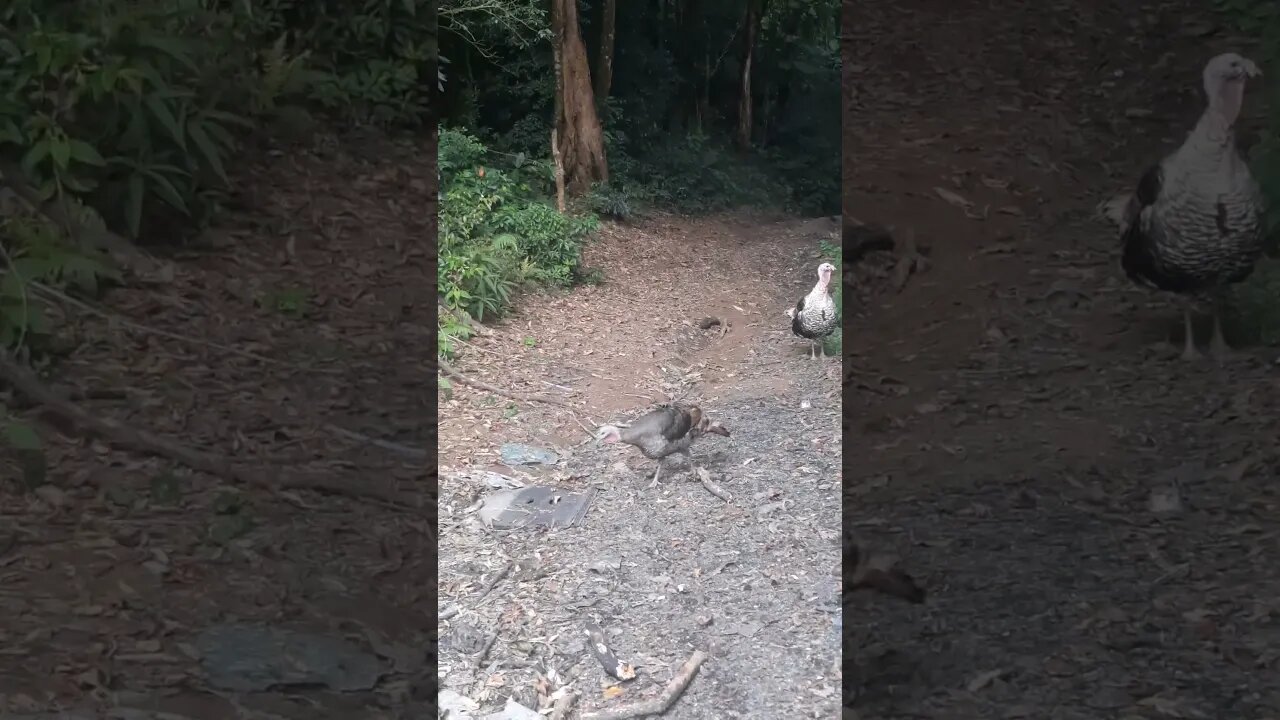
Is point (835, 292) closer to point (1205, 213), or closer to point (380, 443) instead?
point (1205, 213)

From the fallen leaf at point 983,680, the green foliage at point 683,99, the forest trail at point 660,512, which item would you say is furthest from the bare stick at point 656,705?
the green foliage at point 683,99

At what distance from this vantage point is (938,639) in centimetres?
94

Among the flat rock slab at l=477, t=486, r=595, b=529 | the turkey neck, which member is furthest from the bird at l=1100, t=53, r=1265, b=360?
the flat rock slab at l=477, t=486, r=595, b=529

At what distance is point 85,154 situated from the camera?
0.90 m

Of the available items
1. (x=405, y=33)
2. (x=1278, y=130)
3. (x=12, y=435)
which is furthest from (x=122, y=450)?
(x=1278, y=130)

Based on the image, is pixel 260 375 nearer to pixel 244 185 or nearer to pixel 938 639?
pixel 244 185

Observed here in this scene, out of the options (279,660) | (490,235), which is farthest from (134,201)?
(490,235)

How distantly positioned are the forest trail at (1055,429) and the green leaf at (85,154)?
832mm

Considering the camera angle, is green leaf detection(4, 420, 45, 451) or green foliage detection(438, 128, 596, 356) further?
green foliage detection(438, 128, 596, 356)

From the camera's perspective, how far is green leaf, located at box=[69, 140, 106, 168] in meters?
0.90

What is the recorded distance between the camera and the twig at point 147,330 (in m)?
0.91

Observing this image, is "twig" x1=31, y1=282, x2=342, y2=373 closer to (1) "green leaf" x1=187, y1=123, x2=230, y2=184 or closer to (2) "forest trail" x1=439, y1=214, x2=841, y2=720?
(1) "green leaf" x1=187, y1=123, x2=230, y2=184

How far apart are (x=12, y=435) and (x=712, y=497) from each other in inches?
32.5

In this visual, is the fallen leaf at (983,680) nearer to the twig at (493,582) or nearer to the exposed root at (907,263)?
the exposed root at (907,263)
